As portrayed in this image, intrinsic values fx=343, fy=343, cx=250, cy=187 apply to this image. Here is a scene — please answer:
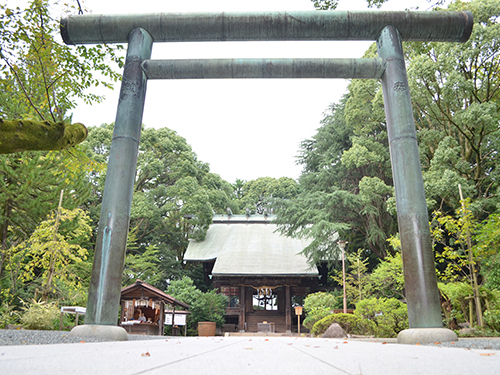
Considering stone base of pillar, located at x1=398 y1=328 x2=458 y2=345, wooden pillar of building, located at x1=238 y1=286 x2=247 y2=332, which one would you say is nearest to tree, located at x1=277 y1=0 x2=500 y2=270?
wooden pillar of building, located at x1=238 y1=286 x2=247 y2=332

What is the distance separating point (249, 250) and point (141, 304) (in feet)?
26.8

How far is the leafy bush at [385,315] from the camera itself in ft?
28.5

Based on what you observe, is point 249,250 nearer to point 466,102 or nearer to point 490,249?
point 466,102

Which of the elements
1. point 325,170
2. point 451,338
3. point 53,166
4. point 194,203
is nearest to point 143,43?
point 451,338

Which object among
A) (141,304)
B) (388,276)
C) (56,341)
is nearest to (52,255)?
(141,304)

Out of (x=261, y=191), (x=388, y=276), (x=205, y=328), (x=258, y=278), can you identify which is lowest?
(x=205, y=328)

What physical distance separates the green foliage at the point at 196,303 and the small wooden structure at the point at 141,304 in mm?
2062

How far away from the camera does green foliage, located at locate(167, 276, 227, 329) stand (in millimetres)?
15875

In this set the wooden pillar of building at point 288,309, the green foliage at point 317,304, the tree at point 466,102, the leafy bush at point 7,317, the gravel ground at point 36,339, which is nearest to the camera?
the gravel ground at point 36,339

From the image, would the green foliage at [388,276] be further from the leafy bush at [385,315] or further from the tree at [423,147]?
the tree at [423,147]

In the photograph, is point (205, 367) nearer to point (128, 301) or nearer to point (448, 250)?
point (448, 250)

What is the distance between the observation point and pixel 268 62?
17.1ft

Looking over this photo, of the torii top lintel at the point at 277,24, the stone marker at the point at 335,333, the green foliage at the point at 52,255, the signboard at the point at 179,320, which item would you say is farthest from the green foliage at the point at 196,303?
the torii top lintel at the point at 277,24

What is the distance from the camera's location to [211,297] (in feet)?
53.6
